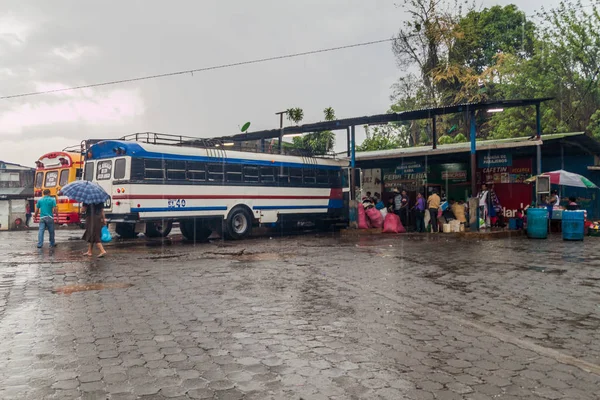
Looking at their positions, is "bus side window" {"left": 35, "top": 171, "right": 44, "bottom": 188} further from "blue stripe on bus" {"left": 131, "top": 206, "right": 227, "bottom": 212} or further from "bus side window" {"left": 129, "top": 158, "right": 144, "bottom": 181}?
"blue stripe on bus" {"left": 131, "top": 206, "right": 227, "bottom": 212}

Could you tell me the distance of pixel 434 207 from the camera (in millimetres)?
19453

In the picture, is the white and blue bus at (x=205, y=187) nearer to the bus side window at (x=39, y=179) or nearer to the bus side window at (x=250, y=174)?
the bus side window at (x=250, y=174)

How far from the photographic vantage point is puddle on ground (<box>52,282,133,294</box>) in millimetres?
8039

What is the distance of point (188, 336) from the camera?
5434 mm

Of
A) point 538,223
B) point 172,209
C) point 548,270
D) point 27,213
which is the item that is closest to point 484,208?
point 538,223

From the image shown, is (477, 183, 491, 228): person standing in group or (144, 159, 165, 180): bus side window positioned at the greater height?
(144, 159, 165, 180): bus side window


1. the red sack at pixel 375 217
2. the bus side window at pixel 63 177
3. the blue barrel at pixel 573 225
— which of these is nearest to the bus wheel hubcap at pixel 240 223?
the red sack at pixel 375 217

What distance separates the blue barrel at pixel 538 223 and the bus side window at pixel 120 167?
13.3 metres

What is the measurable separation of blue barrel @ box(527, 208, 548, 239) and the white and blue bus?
332 inches

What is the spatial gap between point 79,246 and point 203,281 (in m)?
8.72

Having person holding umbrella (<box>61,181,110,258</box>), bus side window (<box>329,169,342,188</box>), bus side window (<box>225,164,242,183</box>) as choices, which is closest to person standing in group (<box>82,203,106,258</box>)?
person holding umbrella (<box>61,181,110,258</box>)

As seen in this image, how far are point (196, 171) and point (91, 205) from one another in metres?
4.46

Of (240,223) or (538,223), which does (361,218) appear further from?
(538,223)

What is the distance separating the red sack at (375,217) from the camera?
2075 cm
